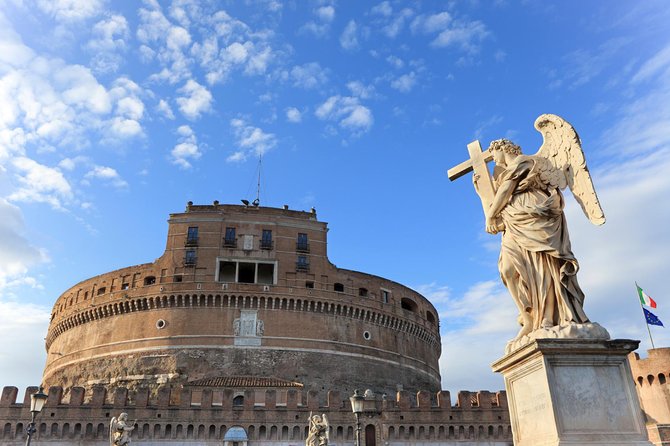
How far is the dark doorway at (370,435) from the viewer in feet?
105

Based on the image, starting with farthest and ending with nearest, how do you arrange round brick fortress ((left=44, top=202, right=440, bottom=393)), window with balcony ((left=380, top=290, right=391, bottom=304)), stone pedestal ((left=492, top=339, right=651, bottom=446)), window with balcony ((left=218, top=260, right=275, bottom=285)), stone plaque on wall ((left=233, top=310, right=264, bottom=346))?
window with balcony ((left=380, top=290, right=391, bottom=304))
window with balcony ((left=218, top=260, right=275, bottom=285))
stone plaque on wall ((left=233, top=310, right=264, bottom=346))
round brick fortress ((left=44, top=202, right=440, bottom=393))
stone pedestal ((left=492, top=339, right=651, bottom=446))

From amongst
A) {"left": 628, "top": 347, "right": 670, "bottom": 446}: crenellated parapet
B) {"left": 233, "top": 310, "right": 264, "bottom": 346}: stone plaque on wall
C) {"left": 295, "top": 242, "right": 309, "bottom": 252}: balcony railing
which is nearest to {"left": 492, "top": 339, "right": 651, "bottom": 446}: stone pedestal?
{"left": 628, "top": 347, "right": 670, "bottom": 446}: crenellated parapet

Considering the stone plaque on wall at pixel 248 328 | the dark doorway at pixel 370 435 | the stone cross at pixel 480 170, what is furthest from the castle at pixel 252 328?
the stone cross at pixel 480 170

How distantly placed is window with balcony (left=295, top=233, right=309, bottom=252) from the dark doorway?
16336 millimetres

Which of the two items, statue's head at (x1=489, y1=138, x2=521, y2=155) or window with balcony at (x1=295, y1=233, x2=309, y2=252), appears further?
window with balcony at (x1=295, y1=233, x2=309, y2=252)

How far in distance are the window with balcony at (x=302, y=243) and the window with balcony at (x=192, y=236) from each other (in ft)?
26.5

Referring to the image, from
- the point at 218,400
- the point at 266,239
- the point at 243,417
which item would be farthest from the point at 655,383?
the point at 266,239

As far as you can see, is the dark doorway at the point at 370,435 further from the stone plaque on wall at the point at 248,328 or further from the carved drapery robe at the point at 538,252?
the carved drapery robe at the point at 538,252

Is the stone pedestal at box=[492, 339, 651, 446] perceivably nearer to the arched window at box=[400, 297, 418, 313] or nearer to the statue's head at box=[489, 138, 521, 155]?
the statue's head at box=[489, 138, 521, 155]

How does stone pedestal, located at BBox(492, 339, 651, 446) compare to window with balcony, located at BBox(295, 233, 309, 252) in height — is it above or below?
below

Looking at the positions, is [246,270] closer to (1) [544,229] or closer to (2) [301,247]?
(2) [301,247]

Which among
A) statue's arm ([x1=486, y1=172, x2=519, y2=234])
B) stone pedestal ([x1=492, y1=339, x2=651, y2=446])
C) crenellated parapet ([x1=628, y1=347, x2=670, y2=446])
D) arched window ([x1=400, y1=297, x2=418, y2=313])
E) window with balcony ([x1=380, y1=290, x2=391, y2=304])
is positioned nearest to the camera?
stone pedestal ([x1=492, y1=339, x2=651, y2=446])

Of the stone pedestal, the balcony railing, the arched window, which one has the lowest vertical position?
the stone pedestal

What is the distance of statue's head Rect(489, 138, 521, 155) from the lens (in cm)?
551
